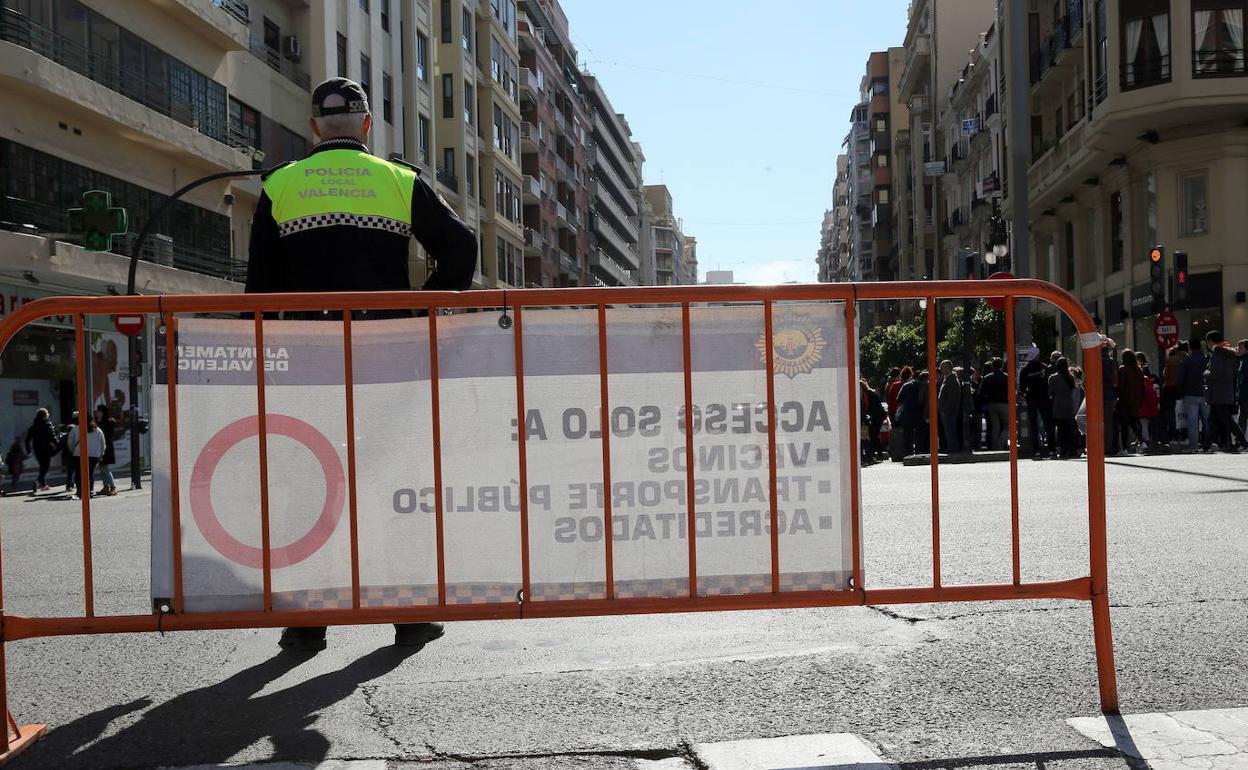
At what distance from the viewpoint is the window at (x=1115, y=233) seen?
113 feet

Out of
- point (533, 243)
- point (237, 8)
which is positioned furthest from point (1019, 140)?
point (533, 243)

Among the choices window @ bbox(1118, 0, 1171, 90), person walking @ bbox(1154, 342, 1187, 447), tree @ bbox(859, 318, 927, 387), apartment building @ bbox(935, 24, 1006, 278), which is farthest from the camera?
apartment building @ bbox(935, 24, 1006, 278)

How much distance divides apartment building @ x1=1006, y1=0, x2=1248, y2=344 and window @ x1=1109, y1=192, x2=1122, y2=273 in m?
0.03

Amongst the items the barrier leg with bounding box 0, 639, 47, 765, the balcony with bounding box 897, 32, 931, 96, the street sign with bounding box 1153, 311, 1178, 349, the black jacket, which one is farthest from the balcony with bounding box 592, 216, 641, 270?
the barrier leg with bounding box 0, 639, 47, 765

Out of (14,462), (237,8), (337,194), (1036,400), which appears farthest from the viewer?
(237,8)

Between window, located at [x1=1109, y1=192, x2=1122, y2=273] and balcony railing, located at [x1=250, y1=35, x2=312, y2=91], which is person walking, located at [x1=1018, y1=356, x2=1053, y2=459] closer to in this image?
window, located at [x1=1109, y1=192, x2=1122, y2=273]

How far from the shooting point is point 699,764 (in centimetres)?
342

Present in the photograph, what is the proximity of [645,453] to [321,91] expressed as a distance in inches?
88.0

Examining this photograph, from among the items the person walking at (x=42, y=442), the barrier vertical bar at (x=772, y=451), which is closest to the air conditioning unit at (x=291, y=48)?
the person walking at (x=42, y=442)

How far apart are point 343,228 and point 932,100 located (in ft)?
218

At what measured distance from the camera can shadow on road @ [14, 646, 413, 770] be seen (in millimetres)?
3623

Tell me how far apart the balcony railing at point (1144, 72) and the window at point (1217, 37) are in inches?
27.7

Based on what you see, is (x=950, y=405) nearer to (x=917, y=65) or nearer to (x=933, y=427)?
(x=933, y=427)

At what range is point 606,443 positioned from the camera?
162 inches
